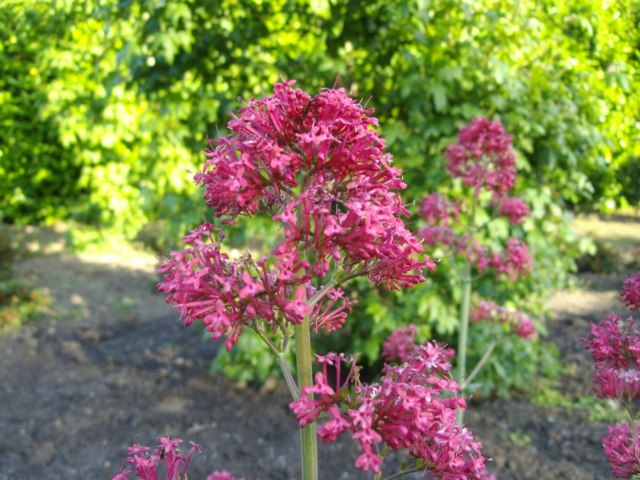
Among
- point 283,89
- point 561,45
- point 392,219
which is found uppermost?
point 561,45

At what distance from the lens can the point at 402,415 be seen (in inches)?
48.8

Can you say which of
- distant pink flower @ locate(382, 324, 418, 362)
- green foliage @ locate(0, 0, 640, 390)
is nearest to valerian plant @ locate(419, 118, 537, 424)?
distant pink flower @ locate(382, 324, 418, 362)

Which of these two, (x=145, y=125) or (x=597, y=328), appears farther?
(x=145, y=125)

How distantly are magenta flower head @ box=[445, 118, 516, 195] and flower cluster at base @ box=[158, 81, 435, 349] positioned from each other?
190 centimetres

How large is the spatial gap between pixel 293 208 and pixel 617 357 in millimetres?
1108

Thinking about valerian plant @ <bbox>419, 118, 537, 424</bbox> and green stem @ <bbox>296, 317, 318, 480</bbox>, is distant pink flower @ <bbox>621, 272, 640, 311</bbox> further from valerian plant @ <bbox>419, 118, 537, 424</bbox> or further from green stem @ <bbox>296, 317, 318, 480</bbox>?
valerian plant @ <bbox>419, 118, 537, 424</bbox>

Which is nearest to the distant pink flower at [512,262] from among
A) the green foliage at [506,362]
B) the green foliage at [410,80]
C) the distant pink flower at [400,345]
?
the distant pink flower at [400,345]

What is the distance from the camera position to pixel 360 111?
4.49 ft

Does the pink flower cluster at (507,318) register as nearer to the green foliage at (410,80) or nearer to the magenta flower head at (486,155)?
the magenta flower head at (486,155)

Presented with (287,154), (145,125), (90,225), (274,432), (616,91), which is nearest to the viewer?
(287,154)

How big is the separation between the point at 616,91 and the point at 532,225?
1.34m

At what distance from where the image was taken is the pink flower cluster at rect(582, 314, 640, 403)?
5.75ft

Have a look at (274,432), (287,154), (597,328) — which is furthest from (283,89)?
(274,432)

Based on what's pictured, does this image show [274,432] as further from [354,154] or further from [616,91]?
[354,154]
